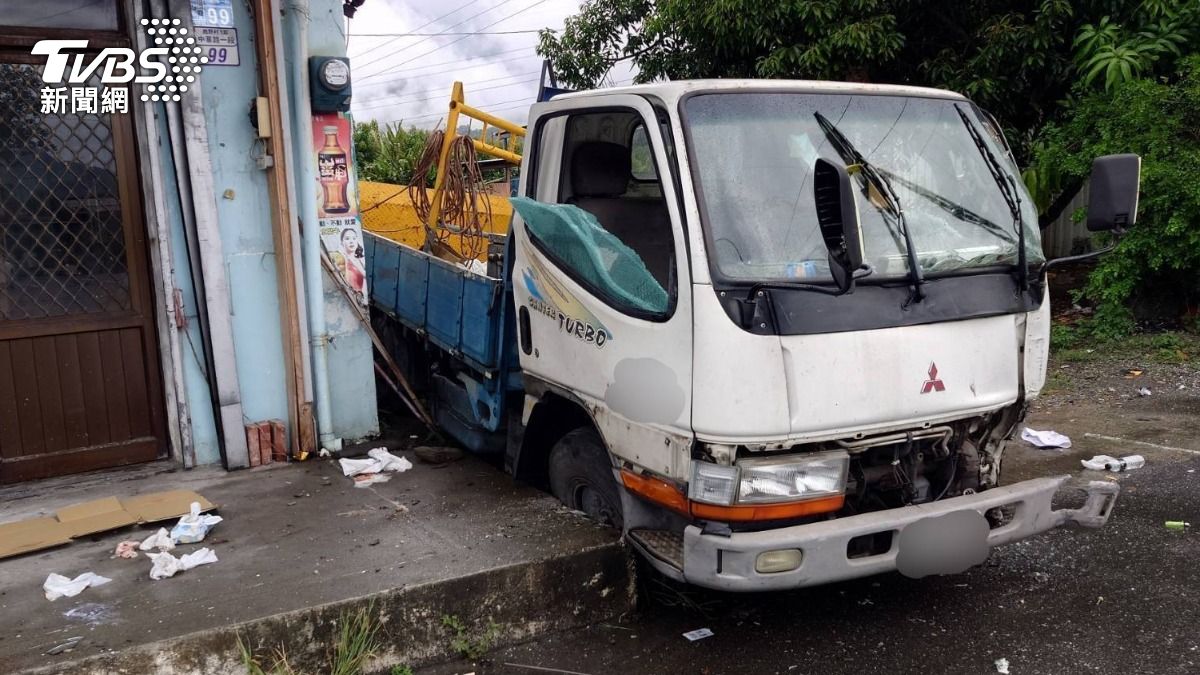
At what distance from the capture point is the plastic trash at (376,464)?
16.6 ft

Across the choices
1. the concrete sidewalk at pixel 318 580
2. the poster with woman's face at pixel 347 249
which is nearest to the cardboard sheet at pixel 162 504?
the concrete sidewalk at pixel 318 580

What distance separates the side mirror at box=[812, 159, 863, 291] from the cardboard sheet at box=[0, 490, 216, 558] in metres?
3.16

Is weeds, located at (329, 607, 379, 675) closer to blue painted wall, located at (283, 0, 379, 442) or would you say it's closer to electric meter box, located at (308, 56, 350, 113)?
blue painted wall, located at (283, 0, 379, 442)

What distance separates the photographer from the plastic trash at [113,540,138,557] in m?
4.02

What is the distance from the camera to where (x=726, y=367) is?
321 centimetres

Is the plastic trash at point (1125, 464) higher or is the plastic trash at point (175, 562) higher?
the plastic trash at point (175, 562)

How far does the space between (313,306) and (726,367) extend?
2901 mm

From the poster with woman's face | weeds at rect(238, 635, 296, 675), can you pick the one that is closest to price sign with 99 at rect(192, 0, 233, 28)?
the poster with woman's face

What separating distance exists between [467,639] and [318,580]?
63 cm

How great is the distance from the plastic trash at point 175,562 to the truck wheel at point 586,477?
5.03 feet

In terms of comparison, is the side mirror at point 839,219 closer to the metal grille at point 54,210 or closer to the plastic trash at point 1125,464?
the plastic trash at point 1125,464

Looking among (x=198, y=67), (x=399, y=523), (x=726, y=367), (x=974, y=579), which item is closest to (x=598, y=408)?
(x=726, y=367)

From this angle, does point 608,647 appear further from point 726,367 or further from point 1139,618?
point 1139,618

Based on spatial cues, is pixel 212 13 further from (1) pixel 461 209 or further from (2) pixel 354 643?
(2) pixel 354 643
